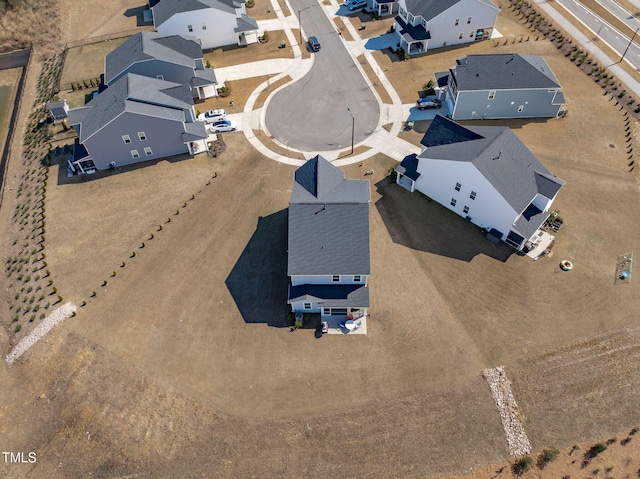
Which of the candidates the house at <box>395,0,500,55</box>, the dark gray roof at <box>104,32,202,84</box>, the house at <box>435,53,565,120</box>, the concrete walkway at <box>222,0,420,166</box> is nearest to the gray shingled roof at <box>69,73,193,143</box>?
the dark gray roof at <box>104,32,202,84</box>

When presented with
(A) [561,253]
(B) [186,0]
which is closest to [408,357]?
(A) [561,253]

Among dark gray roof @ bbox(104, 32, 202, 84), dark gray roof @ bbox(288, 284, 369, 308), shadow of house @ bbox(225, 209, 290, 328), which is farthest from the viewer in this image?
dark gray roof @ bbox(104, 32, 202, 84)

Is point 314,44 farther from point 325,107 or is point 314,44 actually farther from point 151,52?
point 151,52

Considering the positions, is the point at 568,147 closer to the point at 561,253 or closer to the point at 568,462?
the point at 561,253

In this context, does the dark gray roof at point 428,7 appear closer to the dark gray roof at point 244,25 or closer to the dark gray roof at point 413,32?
the dark gray roof at point 413,32

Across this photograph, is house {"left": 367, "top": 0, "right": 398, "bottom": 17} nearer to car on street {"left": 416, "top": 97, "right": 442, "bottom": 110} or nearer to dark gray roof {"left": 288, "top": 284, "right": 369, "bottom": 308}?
car on street {"left": 416, "top": 97, "right": 442, "bottom": 110}

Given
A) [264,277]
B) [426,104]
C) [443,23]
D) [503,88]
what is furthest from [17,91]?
[503,88]
